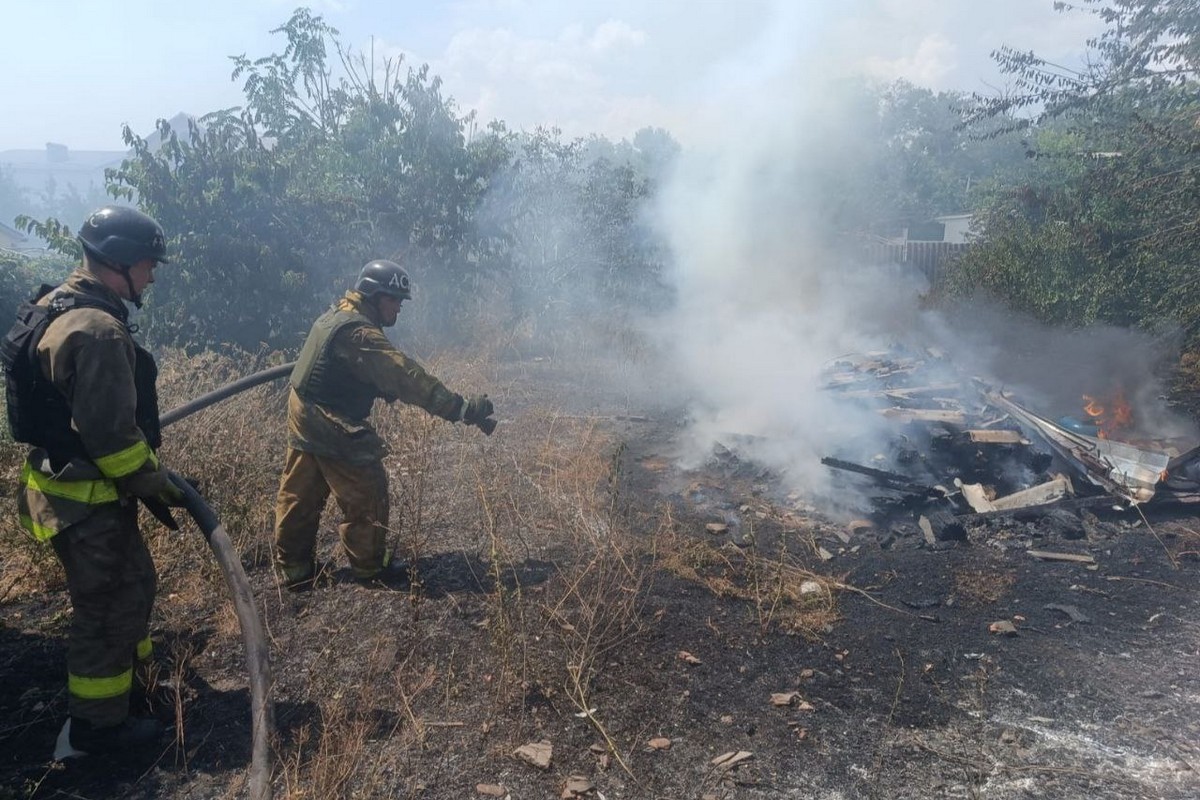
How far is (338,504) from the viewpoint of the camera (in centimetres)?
416

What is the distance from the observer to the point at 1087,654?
397 cm

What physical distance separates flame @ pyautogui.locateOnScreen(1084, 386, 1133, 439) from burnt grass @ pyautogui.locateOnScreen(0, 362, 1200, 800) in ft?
14.3

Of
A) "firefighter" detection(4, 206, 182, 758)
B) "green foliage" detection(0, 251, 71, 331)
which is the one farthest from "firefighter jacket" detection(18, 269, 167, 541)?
"green foliage" detection(0, 251, 71, 331)

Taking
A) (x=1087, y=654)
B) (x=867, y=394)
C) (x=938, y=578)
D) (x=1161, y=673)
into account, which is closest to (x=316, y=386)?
(x=938, y=578)

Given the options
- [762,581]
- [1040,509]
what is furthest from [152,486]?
[1040,509]

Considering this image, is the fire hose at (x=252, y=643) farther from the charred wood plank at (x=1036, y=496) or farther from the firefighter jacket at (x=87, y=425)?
the charred wood plank at (x=1036, y=496)

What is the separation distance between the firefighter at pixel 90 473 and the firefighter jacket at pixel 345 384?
44.9 inches

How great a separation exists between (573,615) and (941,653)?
1977 millimetres

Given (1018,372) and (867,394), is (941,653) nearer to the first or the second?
(867,394)

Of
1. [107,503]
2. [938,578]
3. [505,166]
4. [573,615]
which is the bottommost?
[938,578]

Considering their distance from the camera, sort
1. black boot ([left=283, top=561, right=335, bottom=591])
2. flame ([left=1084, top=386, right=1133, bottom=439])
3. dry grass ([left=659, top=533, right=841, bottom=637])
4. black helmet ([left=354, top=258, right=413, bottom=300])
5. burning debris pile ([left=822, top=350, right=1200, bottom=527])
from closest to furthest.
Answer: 1. dry grass ([left=659, top=533, right=841, bottom=637])
2. black boot ([left=283, top=561, right=335, bottom=591])
3. black helmet ([left=354, top=258, right=413, bottom=300])
4. burning debris pile ([left=822, top=350, right=1200, bottom=527])
5. flame ([left=1084, top=386, right=1133, bottom=439])

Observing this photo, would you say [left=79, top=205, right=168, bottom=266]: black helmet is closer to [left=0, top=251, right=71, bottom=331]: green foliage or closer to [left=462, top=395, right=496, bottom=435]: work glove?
[left=462, top=395, right=496, bottom=435]: work glove

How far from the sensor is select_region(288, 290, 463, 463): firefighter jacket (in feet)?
13.4

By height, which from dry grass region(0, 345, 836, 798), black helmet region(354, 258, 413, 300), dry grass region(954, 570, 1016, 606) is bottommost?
dry grass region(954, 570, 1016, 606)
